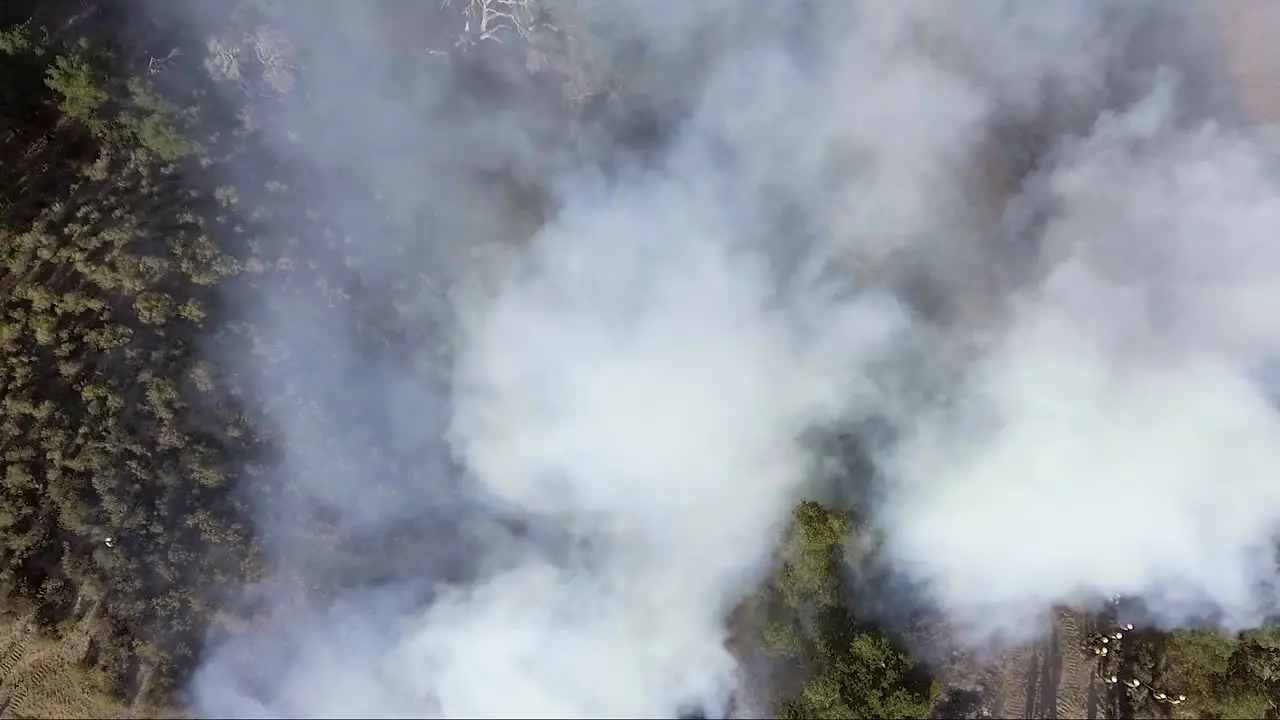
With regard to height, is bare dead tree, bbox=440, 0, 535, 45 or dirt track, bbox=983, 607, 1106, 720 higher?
bare dead tree, bbox=440, 0, 535, 45

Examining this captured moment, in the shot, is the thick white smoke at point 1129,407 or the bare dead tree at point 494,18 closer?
the thick white smoke at point 1129,407

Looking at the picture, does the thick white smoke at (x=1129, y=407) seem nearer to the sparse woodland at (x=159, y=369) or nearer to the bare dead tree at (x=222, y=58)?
the sparse woodland at (x=159, y=369)

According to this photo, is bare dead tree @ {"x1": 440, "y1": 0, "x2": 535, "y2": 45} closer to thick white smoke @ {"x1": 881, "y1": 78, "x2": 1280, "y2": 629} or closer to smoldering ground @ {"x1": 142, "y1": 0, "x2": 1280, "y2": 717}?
smoldering ground @ {"x1": 142, "y1": 0, "x2": 1280, "y2": 717}

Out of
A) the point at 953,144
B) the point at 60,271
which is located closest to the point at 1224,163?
the point at 953,144

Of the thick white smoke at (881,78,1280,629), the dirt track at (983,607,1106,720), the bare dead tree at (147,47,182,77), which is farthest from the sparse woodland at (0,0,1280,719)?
the thick white smoke at (881,78,1280,629)

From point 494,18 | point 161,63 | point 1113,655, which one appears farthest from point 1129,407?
point 161,63

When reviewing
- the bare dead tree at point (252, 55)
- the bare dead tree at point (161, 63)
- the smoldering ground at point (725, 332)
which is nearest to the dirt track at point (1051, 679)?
the smoldering ground at point (725, 332)

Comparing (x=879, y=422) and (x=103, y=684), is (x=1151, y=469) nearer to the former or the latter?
(x=879, y=422)

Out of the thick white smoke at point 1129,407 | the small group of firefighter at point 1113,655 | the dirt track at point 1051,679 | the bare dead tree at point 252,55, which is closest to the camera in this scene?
the thick white smoke at point 1129,407
